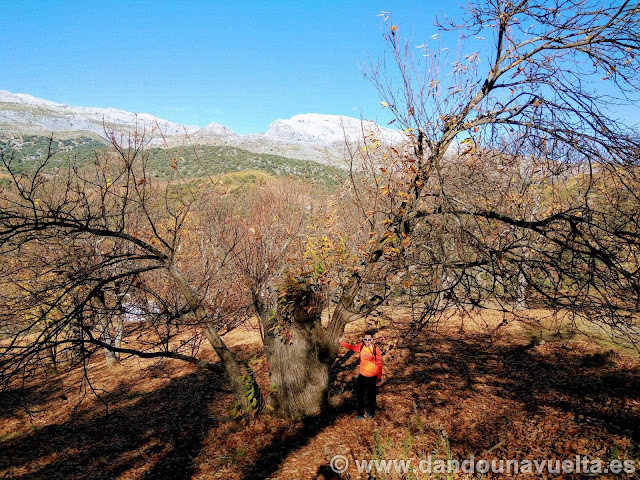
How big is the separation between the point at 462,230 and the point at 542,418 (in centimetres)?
405

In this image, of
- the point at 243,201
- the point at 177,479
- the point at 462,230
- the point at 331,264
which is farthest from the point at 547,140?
the point at 243,201

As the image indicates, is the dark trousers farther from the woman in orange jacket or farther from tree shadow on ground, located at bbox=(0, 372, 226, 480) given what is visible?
tree shadow on ground, located at bbox=(0, 372, 226, 480)

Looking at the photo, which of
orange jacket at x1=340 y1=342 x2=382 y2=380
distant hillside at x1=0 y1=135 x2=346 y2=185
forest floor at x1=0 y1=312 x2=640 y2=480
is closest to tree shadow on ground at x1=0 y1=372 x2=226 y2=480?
forest floor at x1=0 y1=312 x2=640 y2=480

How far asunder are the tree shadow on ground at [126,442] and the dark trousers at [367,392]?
2.87m

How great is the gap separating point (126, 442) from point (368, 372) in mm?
5047

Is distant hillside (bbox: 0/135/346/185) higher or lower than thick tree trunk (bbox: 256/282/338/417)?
higher

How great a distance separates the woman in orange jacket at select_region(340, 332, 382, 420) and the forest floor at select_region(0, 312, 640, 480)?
302 mm

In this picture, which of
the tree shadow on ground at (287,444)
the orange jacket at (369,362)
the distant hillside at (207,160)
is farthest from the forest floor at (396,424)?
the distant hillside at (207,160)

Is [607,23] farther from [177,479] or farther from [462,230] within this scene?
[177,479]

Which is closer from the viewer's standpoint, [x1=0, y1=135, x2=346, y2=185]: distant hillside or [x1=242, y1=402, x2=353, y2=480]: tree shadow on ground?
[x1=242, y1=402, x2=353, y2=480]: tree shadow on ground

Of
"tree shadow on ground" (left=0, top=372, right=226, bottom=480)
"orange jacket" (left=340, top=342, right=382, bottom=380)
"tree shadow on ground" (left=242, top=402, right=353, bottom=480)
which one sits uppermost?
"orange jacket" (left=340, top=342, right=382, bottom=380)

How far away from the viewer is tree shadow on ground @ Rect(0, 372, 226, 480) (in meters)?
5.94

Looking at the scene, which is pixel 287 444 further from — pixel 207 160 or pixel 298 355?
pixel 207 160

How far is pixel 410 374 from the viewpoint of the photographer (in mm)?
8477
